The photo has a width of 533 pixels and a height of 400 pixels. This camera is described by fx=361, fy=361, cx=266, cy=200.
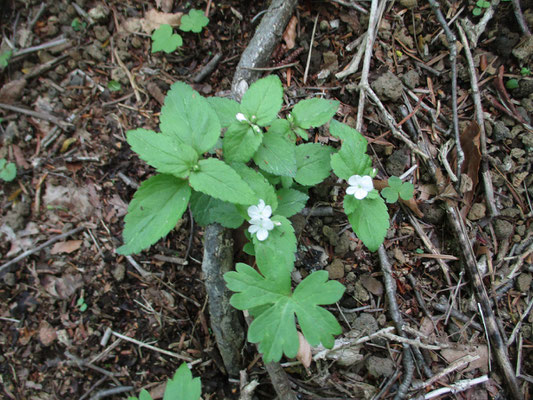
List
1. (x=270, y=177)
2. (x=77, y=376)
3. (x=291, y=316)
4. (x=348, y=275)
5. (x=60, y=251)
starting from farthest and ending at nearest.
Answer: (x=60, y=251), (x=77, y=376), (x=348, y=275), (x=270, y=177), (x=291, y=316)

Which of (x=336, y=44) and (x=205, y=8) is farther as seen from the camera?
(x=205, y=8)

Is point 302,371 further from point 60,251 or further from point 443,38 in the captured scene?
point 443,38

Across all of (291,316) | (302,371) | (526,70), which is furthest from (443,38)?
(302,371)

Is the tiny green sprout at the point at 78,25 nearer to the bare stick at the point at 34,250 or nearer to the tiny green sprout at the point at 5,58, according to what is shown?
the tiny green sprout at the point at 5,58

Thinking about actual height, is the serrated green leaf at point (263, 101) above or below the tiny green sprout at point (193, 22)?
below

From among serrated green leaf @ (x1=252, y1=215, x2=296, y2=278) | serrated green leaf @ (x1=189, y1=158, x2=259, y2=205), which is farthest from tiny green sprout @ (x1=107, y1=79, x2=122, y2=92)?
serrated green leaf @ (x1=252, y1=215, x2=296, y2=278)

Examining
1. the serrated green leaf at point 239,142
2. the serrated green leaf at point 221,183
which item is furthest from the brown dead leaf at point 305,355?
the serrated green leaf at point 239,142

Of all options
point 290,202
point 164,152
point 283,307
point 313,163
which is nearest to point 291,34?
point 313,163
